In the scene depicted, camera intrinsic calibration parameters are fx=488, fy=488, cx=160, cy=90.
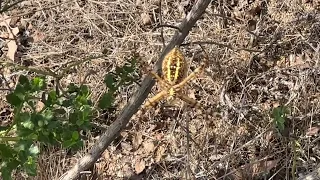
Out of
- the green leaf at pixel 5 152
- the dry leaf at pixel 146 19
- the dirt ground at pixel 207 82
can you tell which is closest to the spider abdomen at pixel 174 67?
the dirt ground at pixel 207 82

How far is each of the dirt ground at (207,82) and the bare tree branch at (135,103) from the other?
124mm

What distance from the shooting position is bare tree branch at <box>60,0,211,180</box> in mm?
1963

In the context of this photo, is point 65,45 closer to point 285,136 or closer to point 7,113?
point 7,113

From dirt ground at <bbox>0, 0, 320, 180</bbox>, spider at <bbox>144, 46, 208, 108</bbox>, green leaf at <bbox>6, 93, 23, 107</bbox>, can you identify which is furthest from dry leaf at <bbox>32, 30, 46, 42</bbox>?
green leaf at <bbox>6, 93, 23, 107</bbox>

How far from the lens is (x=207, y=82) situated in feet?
9.79

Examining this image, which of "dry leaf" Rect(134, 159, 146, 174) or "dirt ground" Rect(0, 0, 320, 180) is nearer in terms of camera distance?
"dirt ground" Rect(0, 0, 320, 180)

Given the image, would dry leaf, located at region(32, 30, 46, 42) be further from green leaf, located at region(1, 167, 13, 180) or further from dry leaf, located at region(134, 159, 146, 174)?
green leaf, located at region(1, 167, 13, 180)

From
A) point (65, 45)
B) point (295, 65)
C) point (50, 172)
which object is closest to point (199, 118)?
point (295, 65)

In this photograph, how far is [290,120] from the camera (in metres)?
2.67

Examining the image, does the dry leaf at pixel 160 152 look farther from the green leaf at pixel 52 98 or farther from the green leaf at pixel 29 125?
the green leaf at pixel 29 125

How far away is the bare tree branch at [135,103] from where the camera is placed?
1963 mm

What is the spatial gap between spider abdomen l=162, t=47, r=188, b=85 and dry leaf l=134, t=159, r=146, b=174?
39.6 inches

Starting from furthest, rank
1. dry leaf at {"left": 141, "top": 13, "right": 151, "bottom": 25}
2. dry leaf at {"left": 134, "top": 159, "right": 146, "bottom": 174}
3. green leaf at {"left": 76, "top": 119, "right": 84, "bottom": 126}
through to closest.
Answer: dry leaf at {"left": 141, "top": 13, "right": 151, "bottom": 25}, dry leaf at {"left": 134, "top": 159, "right": 146, "bottom": 174}, green leaf at {"left": 76, "top": 119, "right": 84, "bottom": 126}

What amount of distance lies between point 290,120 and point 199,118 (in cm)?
51
